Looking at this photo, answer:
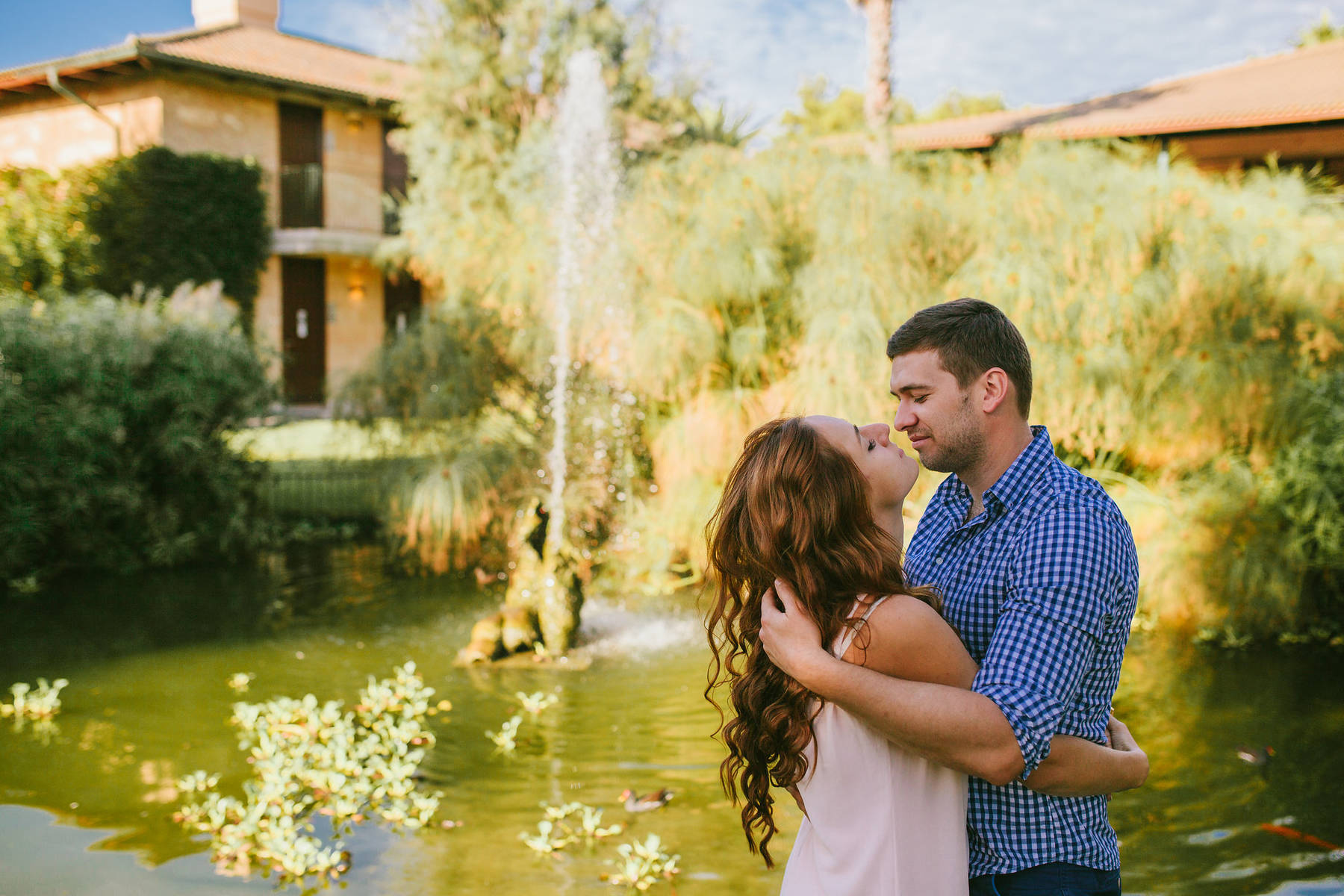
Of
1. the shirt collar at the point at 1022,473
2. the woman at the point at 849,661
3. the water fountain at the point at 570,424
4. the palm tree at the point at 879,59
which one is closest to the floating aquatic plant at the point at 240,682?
the water fountain at the point at 570,424

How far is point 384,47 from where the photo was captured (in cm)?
1966

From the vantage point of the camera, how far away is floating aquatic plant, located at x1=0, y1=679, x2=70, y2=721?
21.0 feet

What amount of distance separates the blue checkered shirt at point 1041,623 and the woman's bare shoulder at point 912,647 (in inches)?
2.4

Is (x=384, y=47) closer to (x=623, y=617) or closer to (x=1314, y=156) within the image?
(x=623, y=617)

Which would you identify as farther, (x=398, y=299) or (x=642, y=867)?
(x=398, y=299)

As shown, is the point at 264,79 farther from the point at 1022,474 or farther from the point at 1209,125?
the point at 1022,474

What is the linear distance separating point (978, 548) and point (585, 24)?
19.3m

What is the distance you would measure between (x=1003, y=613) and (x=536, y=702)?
534 centimetres

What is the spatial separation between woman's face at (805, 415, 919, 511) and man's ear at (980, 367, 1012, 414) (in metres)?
0.19

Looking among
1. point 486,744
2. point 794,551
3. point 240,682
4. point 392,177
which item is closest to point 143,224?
point 392,177

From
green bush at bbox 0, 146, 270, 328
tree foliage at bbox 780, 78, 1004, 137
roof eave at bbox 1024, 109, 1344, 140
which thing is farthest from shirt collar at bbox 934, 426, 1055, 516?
tree foliage at bbox 780, 78, 1004, 137

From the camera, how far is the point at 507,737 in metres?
6.11

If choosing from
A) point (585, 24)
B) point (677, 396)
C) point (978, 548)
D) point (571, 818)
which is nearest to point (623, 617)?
point (677, 396)

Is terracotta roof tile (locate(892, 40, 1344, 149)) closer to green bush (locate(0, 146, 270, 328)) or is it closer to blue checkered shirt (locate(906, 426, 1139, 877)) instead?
blue checkered shirt (locate(906, 426, 1139, 877))
